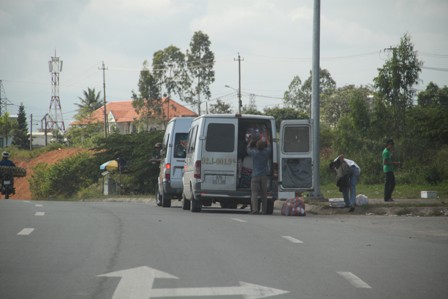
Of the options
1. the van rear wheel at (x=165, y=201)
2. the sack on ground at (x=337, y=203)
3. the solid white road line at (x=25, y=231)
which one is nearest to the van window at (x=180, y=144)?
the van rear wheel at (x=165, y=201)

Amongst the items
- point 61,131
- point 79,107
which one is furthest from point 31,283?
point 61,131

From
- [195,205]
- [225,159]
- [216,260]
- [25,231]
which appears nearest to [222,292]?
[216,260]

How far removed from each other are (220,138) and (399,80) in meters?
25.9

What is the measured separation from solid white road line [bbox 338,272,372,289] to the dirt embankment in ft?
260

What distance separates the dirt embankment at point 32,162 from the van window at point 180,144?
6138 cm

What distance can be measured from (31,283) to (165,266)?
1.87 metres

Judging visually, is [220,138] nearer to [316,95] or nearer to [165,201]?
[316,95]

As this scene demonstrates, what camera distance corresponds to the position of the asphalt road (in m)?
8.84

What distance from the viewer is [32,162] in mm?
101625

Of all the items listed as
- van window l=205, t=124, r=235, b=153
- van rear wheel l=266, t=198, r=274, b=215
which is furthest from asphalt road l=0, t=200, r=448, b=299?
van rear wheel l=266, t=198, r=274, b=215

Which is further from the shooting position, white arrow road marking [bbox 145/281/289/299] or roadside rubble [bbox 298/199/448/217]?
roadside rubble [bbox 298/199/448/217]

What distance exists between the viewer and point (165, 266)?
10445mm

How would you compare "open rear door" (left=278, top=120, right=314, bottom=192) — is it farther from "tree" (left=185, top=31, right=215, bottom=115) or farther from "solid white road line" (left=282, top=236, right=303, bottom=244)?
"tree" (left=185, top=31, right=215, bottom=115)

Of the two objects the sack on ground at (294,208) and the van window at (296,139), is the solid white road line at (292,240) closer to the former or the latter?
the sack on ground at (294,208)
